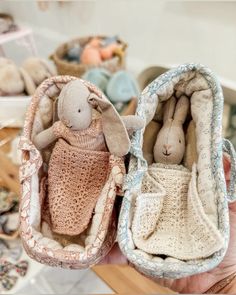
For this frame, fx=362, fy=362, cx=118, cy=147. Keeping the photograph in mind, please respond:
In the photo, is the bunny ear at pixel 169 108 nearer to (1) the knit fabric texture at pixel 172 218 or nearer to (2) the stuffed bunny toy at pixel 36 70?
(1) the knit fabric texture at pixel 172 218

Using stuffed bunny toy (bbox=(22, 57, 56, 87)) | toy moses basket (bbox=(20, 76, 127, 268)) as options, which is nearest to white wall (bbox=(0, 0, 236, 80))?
stuffed bunny toy (bbox=(22, 57, 56, 87))

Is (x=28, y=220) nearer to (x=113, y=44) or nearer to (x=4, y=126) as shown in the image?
(x=4, y=126)

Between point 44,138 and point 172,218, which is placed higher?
point 44,138

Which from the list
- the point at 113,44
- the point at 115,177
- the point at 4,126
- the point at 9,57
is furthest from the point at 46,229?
the point at 113,44

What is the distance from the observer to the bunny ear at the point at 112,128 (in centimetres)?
59

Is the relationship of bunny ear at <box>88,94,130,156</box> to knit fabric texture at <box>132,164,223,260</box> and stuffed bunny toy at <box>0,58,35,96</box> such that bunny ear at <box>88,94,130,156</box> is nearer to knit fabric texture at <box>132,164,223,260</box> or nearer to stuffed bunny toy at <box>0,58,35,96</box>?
knit fabric texture at <box>132,164,223,260</box>

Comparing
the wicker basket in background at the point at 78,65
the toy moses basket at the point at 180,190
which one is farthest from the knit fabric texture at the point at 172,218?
the wicker basket in background at the point at 78,65

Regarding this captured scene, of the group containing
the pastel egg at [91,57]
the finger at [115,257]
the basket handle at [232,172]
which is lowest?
the finger at [115,257]

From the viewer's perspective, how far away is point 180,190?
65 cm

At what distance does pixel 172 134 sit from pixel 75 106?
21 centimetres

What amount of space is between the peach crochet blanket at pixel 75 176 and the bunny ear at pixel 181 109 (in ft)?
0.57

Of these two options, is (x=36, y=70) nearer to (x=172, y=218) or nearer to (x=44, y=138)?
(x=44, y=138)

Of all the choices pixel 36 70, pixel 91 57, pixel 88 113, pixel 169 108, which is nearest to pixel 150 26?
pixel 91 57

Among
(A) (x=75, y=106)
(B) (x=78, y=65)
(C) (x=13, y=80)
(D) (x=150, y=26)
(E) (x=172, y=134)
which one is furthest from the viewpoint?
(D) (x=150, y=26)
